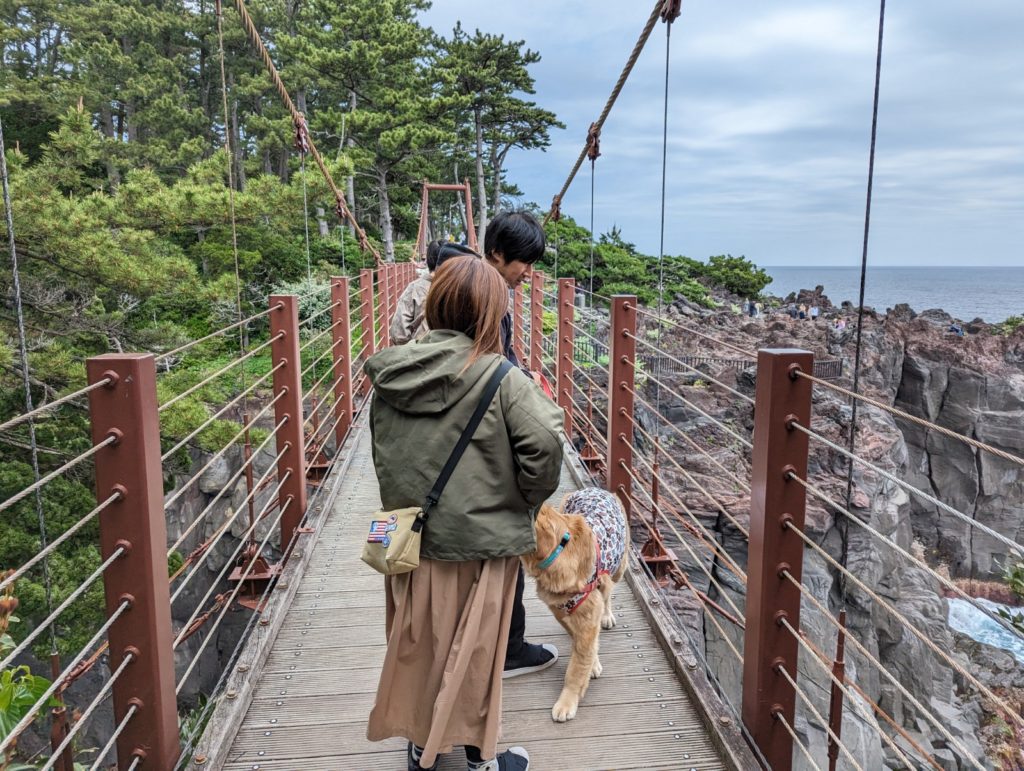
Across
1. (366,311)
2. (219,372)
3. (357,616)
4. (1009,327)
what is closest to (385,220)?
(366,311)

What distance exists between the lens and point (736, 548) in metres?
8.30

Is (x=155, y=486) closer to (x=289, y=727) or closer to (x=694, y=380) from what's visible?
(x=289, y=727)

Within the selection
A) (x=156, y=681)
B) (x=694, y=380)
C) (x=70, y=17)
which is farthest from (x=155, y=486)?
(x=70, y=17)

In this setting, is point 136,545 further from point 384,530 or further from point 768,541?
point 768,541

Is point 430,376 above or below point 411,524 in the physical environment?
above

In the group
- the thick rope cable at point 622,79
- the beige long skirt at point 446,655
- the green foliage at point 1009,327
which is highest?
the thick rope cable at point 622,79

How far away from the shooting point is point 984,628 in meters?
16.6

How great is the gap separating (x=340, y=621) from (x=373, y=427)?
4.44 feet

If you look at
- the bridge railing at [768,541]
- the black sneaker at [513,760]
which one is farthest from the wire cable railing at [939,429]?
the black sneaker at [513,760]

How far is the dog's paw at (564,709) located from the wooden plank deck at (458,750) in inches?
0.7

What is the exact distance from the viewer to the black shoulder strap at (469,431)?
1.49 meters

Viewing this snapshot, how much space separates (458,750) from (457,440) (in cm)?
102

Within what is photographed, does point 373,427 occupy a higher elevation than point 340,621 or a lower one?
higher

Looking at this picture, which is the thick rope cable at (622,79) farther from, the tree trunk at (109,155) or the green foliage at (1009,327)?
the green foliage at (1009,327)
